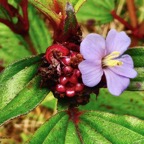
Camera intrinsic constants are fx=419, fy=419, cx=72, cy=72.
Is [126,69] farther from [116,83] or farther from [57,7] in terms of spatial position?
[57,7]

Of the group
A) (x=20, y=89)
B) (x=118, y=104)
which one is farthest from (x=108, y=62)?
(x=118, y=104)

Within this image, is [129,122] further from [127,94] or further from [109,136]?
[127,94]

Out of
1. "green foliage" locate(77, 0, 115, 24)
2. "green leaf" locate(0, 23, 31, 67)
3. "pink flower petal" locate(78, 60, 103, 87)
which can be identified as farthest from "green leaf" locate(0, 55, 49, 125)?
"green foliage" locate(77, 0, 115, 24)

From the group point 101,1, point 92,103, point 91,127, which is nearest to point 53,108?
point 92,103

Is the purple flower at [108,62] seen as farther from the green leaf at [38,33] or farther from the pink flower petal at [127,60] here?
the green leaf at [38,33]

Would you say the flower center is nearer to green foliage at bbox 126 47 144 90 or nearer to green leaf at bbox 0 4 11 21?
green foliage at bbox 126 47 144 90

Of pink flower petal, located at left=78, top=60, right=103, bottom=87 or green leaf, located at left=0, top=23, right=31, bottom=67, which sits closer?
pink flower petal, located at left=78, top=60, right=103, bottom=87
